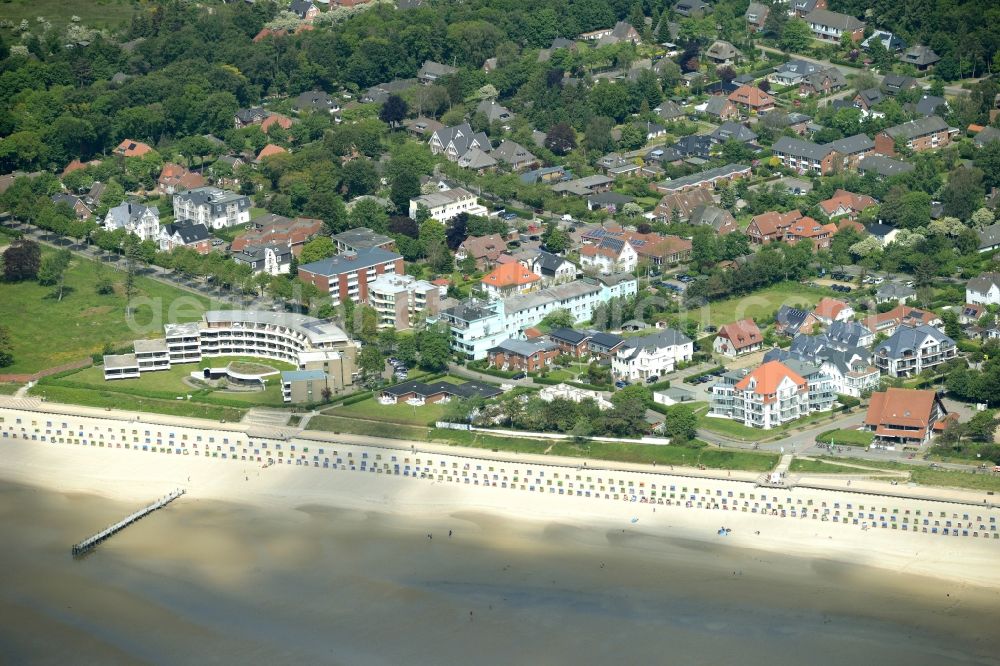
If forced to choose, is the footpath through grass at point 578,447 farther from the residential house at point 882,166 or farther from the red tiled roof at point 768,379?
the residential house at point 882,166

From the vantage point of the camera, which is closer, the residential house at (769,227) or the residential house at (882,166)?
the residential house at (769,227)

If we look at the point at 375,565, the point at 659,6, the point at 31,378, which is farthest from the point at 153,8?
the point at 375,565

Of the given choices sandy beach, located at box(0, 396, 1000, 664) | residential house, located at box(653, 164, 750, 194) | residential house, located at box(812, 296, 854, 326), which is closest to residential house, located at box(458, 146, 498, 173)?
residential house, located at box(653, 164, 750, 194)

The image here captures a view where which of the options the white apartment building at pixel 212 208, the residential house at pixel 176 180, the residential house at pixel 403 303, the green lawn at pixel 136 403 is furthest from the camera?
the residential house at pixel 176 180

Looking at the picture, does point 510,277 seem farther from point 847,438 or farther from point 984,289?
point 847,438

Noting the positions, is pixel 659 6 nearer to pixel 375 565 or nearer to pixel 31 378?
pixel 31 378

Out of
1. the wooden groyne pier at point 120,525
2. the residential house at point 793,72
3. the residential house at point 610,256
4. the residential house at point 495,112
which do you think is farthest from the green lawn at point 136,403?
the residential house at point 793,72
